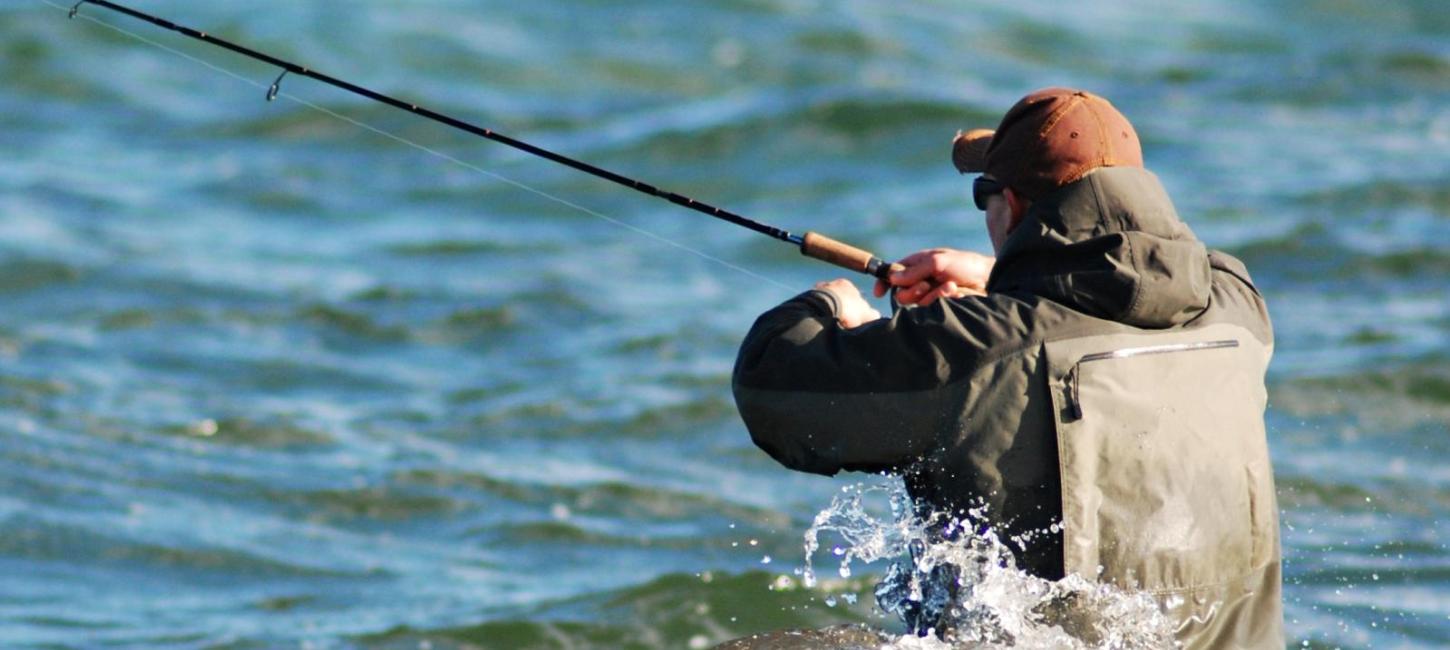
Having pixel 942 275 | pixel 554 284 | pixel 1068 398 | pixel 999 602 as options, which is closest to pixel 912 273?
pixel 942 275

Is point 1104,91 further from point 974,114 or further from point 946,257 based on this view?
point 946,257

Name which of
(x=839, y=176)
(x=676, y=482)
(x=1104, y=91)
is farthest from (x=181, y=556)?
(x=1104, y=91)

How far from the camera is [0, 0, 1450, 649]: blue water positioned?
677 cm

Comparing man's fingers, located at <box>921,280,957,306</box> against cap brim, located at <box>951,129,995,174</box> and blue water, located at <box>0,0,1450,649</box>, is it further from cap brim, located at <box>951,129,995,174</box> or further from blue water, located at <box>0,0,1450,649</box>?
blue water, located at <box>0,0,1450,649</box>

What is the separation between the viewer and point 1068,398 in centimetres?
329

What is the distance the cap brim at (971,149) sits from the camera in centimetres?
379

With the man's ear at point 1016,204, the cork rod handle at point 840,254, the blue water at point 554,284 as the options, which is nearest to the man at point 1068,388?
the man's ear at point 1016,204

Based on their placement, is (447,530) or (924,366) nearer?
(924,366)

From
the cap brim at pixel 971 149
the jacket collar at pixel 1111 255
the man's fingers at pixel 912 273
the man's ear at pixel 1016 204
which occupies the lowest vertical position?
the jacket collar at pixel 1111 255

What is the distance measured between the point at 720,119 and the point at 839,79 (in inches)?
55.0

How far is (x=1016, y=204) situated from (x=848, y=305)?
14.6 inches

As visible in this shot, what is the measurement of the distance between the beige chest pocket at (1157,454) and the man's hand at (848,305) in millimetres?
428

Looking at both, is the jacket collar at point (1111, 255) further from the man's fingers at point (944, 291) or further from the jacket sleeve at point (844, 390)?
the man's fingers at point (944, 291)

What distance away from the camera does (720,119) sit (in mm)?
13609
